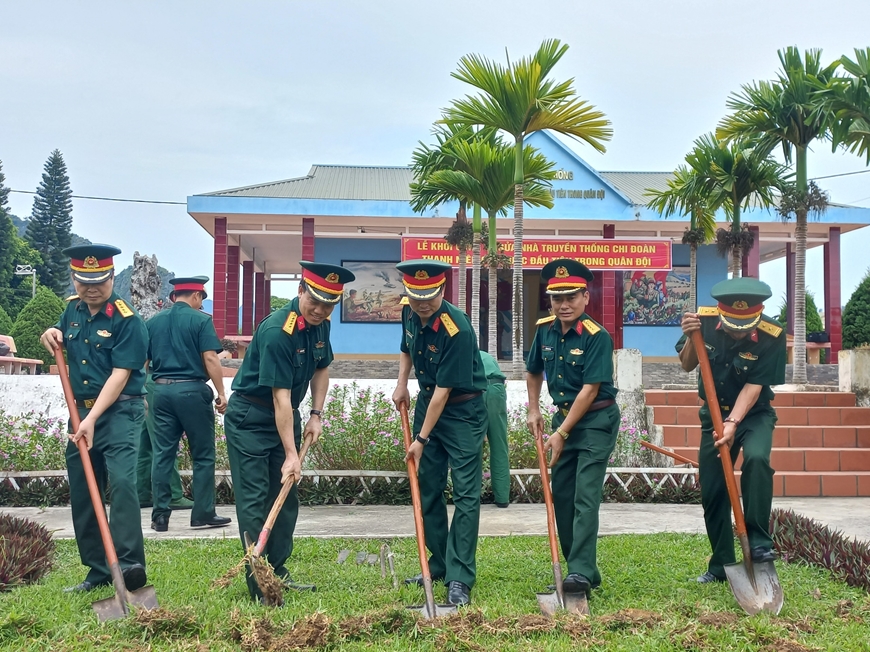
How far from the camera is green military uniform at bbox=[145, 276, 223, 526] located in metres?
6.73

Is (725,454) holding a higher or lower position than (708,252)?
lower

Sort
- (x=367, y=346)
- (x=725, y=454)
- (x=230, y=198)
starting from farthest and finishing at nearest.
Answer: (x=367, y=346), (x=230, y=198), (x=725, y=454)

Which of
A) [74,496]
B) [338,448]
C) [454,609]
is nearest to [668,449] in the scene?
[338,448]

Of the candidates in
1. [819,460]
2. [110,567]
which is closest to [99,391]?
[110,567]

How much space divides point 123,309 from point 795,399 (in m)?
8.56

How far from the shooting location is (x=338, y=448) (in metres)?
8.26

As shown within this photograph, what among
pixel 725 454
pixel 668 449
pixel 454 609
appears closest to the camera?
pixel 454 609

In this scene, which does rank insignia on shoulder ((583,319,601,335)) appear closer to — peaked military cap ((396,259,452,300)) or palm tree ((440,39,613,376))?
peaked military cap ((396,259,452,300))

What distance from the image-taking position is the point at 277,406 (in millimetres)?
4559

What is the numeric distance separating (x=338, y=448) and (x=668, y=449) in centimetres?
367

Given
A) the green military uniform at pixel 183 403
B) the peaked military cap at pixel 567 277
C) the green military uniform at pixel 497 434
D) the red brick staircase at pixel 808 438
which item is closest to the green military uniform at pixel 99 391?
the green military uniform at pixel 183 403

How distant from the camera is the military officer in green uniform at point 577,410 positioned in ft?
15.3

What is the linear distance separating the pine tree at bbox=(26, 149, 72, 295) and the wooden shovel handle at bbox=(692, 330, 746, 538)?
48.9 meters

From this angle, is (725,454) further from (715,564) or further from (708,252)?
(708,252)
